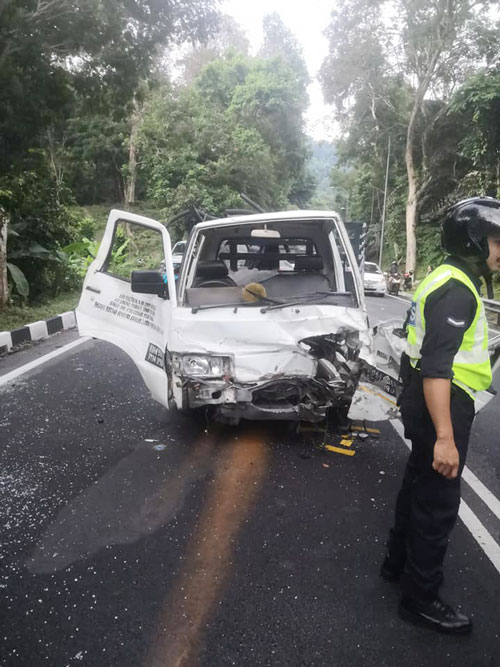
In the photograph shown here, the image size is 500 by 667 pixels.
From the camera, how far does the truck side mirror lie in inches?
160

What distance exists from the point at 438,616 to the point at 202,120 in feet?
98.1

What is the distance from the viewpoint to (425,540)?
2.25 m

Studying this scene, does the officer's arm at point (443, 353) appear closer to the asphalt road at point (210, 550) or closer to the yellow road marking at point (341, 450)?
the asphalt road at point (210, 550)

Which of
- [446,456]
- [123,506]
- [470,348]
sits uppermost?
[470,348]

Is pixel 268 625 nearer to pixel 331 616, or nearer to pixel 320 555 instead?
pixel 331 616

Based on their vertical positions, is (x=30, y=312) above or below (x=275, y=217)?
below

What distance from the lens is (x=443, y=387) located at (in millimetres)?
2045

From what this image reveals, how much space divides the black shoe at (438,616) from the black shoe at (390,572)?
0.83 ft

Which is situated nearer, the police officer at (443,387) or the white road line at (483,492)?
the police officer at (443,387)

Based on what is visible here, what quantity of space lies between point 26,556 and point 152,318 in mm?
2045

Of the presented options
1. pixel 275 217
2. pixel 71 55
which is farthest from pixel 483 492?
pixel 71 55

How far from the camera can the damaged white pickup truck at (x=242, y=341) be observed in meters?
3.84

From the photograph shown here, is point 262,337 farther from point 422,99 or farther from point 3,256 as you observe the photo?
point 422,99

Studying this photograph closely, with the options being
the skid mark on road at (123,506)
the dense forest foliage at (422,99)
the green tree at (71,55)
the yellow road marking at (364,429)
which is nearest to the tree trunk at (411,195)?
the dense forest foliage at (422,99)
